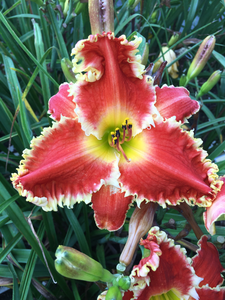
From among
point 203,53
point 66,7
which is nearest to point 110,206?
point 203,53

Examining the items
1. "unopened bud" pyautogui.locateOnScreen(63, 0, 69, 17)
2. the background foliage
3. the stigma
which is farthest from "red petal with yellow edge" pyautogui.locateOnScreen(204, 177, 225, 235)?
"unopened bud" pyautogui.locateOnScreen(63, 0, 69, 17)

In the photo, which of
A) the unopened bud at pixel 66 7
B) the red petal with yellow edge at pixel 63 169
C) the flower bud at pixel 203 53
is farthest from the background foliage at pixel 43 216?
the red petal with yellow edge at pixel 63 169

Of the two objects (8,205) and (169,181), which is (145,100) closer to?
(169,181)

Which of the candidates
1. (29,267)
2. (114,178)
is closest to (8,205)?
(29,267)

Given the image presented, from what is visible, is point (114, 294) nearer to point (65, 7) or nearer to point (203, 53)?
point (203, 53)

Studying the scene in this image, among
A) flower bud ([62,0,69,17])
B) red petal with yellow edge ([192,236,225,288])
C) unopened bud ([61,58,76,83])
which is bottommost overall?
red petal with yellow edge ([192,236,225,288])

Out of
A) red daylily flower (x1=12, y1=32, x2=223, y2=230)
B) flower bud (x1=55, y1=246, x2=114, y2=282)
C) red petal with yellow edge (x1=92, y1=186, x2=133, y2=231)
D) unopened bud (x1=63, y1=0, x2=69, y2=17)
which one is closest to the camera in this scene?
flower bud (x1=55, y1=246, x2=114, y2=282)

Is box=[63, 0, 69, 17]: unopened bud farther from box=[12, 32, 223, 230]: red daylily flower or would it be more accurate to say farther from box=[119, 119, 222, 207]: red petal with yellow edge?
box=[119, 119, 222, 207]: red petal with yellow edge
